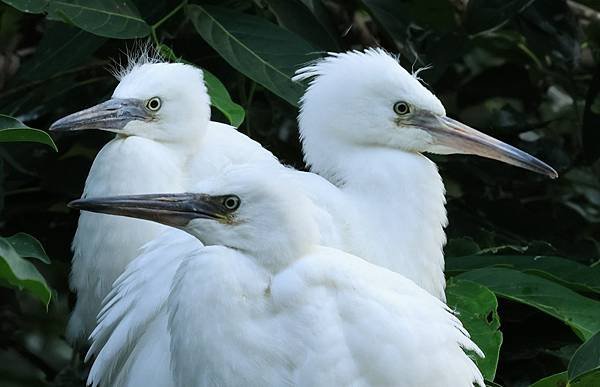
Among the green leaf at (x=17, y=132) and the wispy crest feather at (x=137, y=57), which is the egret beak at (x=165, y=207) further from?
the wispy crest feather at (x=137, y=57)

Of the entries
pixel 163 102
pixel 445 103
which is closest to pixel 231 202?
pixel 163 102

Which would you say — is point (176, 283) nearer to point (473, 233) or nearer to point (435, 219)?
point (435, 219)

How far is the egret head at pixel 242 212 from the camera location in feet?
8.39

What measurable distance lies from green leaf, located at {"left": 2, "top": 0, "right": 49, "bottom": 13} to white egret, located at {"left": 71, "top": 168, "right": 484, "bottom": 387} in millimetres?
825

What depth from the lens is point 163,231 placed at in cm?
336

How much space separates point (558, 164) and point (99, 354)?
1752mm

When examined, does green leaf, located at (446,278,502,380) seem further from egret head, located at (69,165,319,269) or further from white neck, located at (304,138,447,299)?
egret head, located at (69,165,319,269)

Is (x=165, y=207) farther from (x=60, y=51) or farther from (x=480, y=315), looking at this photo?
(x=60, y=51)

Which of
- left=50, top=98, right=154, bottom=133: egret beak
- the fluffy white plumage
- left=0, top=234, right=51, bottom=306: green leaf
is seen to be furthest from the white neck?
left=0, top=234, right=51, bottom=306: green leaf

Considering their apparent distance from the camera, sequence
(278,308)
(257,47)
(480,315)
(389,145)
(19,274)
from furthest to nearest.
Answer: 1. (257,47)
2. (389,145)
3. (480,315)
4. (278,308)
5. (19,274)

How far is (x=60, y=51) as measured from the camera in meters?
3.59

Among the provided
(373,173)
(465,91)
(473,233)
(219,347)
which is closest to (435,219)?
(373,173)

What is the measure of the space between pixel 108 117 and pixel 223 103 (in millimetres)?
307

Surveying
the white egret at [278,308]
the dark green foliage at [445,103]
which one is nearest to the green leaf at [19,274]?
the white egret at [278,308]
